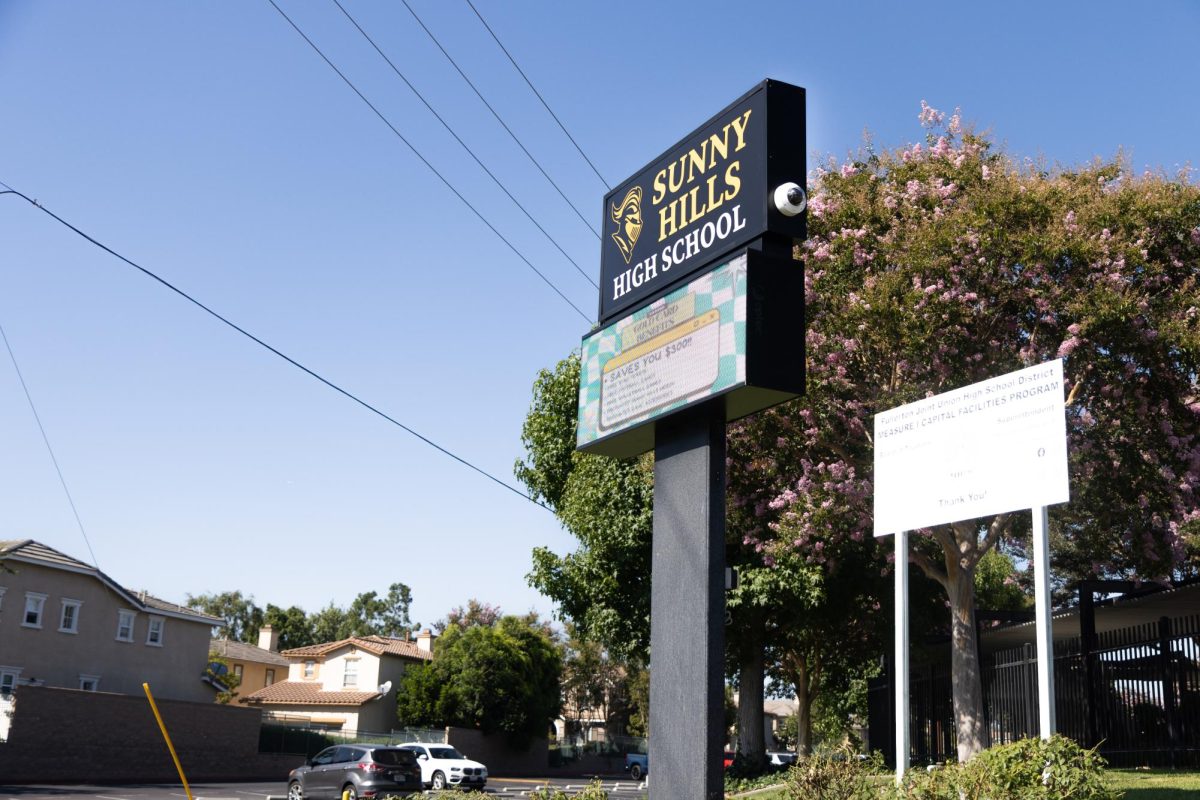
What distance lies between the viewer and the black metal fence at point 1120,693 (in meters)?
18.2

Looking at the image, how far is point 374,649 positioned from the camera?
2200 inches

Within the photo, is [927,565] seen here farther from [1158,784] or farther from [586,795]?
[586,795]

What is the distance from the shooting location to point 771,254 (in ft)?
36.3

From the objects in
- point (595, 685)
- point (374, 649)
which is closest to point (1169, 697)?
point (374, 649)

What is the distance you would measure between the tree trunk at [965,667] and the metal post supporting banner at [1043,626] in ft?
33.4

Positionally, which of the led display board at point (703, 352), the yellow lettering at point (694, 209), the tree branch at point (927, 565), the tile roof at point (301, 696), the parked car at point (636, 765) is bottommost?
the parked car at point (636, 765)

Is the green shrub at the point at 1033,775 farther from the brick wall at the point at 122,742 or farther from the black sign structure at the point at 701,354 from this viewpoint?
the brick wall at the point at 122,742

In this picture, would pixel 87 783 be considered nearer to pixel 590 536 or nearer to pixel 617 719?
pixel 590 536

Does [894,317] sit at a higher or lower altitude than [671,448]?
higher

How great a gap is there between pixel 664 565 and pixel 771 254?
3.60 metres

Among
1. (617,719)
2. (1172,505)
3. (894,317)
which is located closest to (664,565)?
(894,317)

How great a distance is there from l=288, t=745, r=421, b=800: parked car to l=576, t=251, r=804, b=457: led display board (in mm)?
14941

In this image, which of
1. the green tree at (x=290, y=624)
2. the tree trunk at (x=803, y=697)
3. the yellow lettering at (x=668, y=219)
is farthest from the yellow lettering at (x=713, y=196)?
the green tree at (x=290, y=624)

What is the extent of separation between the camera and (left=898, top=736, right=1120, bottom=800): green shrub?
8.60 m
